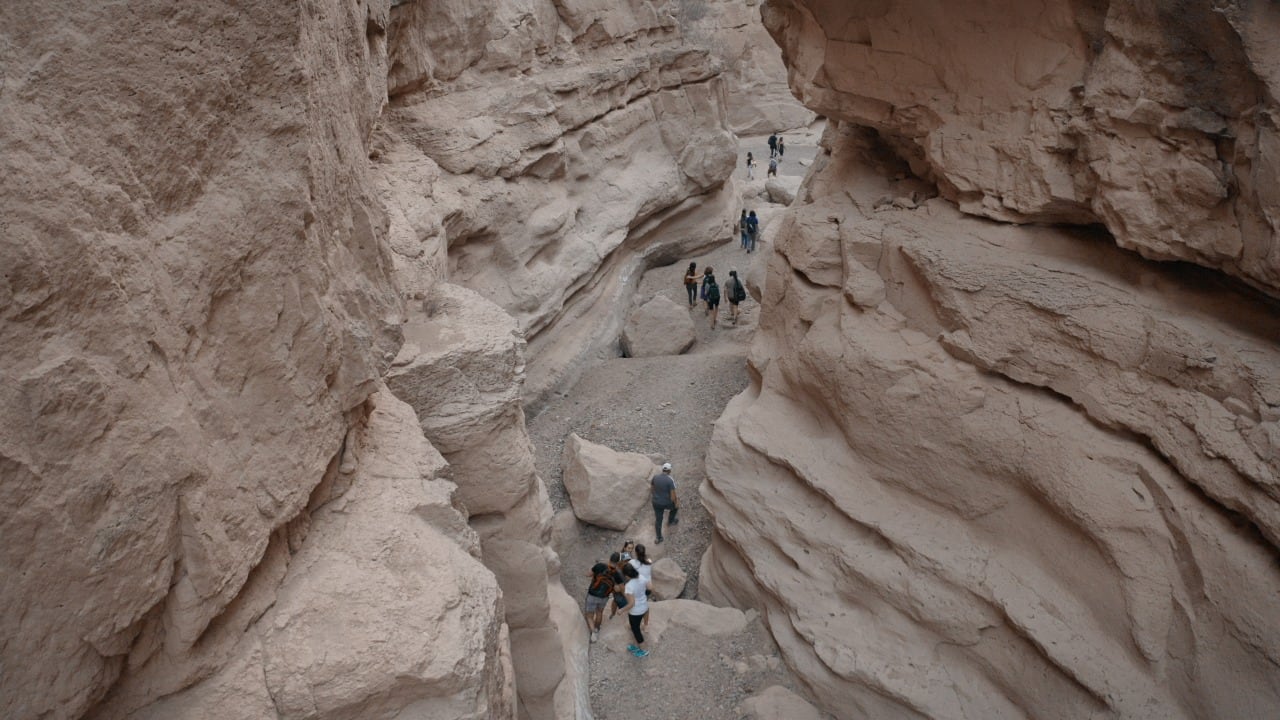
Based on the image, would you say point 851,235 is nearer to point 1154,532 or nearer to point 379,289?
point 1154,532

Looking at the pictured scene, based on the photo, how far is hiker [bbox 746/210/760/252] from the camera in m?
14.3

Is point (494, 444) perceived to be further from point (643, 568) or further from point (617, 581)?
point (643, 568)

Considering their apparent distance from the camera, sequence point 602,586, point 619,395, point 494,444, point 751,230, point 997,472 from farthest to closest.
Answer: point 751,230, point 619,395, point 602,586, point 997,472, point 494,444

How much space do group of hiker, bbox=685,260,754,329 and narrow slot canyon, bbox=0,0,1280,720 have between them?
6.85 feet

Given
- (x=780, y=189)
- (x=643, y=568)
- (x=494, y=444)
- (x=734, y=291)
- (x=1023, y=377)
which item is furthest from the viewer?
(x=780, y=189)

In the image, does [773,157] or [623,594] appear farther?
[773,157]

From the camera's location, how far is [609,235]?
11.9 metres

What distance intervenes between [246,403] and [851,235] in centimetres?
480

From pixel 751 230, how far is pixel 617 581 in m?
8.93

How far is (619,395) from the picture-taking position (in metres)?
10.2

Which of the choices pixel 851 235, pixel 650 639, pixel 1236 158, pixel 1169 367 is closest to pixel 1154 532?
pixel 1169 367

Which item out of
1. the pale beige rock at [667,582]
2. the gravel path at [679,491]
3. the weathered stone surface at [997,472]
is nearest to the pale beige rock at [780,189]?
the gravel path at [679,491]

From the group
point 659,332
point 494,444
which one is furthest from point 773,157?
point 494,444

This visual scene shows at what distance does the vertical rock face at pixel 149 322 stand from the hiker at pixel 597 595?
3939 mm
